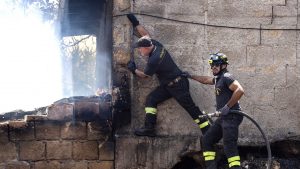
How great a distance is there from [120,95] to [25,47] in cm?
855

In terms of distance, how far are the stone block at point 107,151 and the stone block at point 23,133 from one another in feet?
3.71

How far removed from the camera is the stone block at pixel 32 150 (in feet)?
24.3

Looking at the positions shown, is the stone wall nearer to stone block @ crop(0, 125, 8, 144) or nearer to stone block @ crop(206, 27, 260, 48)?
stone block @ crop(206, 27, 260, 48)

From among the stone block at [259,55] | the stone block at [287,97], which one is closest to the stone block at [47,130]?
the stone block at [259,55]

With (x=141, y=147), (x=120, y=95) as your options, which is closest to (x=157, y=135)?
(x=141, y=147)

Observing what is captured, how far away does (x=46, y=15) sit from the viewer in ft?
53.5

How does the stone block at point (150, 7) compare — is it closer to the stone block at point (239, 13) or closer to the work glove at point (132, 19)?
the work glove at point (132, 19)

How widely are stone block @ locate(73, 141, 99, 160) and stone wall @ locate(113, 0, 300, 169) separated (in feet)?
2.62

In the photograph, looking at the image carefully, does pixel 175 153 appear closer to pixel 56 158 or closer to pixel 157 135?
pixel 157 135

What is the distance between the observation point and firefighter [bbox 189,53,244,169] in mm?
6613

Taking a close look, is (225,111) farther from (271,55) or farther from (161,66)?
(271,55)

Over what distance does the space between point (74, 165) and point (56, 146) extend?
0.43 m

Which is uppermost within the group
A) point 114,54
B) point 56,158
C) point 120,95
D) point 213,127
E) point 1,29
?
point 1,29

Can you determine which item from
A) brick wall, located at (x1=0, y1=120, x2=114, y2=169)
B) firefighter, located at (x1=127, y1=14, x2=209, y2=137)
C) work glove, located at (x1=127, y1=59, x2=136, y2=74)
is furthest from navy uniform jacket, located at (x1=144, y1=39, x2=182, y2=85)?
brick wall, located at (x1=0, y1=120, x2=114, y2=169)
